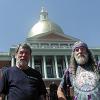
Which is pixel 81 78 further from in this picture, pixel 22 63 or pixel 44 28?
pixel 44 28

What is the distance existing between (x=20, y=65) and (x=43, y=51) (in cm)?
3901

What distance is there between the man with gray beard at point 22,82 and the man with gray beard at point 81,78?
34 cm

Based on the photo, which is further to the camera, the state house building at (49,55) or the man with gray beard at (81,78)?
the state house building at (49,55)

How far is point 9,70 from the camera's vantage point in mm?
6426

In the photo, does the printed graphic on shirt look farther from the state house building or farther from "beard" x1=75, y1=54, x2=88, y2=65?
the state house building

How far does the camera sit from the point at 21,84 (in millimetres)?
6234

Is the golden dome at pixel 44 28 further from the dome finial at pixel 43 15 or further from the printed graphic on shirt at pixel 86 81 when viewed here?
the printed graphic on shirt at pixel 86 81

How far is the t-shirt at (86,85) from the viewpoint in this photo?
19.9ft

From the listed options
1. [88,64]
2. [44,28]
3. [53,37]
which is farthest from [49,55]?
[88,64]

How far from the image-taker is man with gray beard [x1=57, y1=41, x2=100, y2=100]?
611 centimetres

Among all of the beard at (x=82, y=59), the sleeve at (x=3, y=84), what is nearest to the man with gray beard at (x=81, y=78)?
the beard at (x=82, y=59)

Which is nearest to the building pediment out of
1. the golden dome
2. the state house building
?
the state house building

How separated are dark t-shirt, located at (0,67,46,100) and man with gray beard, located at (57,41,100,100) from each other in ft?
1.10

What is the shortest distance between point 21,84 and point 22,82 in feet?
0.13
